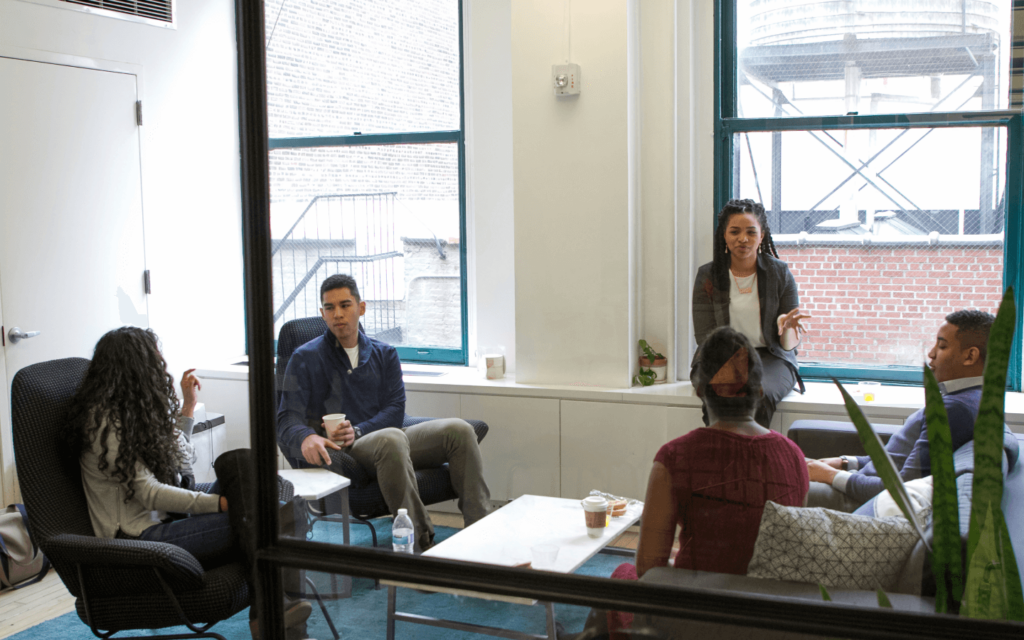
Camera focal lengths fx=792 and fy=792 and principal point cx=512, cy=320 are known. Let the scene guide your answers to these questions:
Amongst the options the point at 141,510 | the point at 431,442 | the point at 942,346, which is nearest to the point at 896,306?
the point at 942,346

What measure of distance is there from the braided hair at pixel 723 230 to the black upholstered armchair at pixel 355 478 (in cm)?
44

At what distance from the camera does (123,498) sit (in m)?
1.84

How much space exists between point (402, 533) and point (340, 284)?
0.33 meters

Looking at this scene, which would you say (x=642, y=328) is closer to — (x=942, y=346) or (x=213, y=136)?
(x=942, y=346)

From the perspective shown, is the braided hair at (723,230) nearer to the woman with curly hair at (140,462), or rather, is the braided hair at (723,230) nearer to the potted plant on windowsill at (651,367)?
the potted plant on windowsill at (651,367)

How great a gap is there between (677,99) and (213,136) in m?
0.70

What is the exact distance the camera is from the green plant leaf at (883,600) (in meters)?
0.77

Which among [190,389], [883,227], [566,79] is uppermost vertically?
[566,79]

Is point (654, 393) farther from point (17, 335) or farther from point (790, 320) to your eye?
point (17, 335)

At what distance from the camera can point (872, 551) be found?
0.79 meters

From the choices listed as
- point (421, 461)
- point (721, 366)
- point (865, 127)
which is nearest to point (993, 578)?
point (721, 366)

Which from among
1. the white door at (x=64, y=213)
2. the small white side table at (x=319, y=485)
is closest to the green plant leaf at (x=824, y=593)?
the small white side table at (x=319, y=485)

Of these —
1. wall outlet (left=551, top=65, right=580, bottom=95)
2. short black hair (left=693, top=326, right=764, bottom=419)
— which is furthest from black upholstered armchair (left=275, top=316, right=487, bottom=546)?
wall outlet (left=551, top=65, right=580, bottom=95)

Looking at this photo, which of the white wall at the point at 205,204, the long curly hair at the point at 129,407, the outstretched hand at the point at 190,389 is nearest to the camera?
the white wall at the point at 205,204
